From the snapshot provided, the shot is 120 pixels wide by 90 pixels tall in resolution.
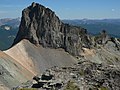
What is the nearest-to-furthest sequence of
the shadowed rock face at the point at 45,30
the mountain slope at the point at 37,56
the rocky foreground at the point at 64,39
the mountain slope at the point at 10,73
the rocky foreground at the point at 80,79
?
the rocky foreground at the point at 80,79 < the mountain slope at the point at 10,73 < the mountain slope at the point at 37,56 < the rocky foreground at the point at 64,39 < the shadowed rock face at the point at 45,30

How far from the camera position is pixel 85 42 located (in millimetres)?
151125

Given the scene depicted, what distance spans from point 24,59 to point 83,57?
32.2m

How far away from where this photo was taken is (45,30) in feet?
438

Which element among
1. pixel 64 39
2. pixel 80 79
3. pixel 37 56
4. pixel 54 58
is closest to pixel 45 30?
pixel 64 39

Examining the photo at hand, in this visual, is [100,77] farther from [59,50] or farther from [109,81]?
[59,50]

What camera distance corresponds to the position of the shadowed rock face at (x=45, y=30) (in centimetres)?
12938

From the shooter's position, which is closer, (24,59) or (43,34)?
(24,59)

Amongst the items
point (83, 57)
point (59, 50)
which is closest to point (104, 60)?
point (83, 57)

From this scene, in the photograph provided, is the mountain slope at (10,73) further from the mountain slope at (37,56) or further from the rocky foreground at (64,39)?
the rocky foreground at (64,39)

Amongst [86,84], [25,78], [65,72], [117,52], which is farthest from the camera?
[117,52]

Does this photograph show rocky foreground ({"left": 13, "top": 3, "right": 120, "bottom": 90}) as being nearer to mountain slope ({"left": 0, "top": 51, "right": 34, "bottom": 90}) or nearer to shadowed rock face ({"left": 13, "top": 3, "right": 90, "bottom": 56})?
shadowed rock face ({"left": 13, "top": 3, "right": 90, "bottom": 56})

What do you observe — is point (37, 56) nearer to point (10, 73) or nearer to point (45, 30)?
point (45, 30)

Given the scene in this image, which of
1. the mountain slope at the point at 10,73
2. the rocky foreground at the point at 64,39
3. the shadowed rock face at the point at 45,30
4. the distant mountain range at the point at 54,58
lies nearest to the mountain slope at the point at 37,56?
the distant mountain range at the point at 54,58

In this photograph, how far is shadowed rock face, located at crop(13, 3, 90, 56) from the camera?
424 ft
